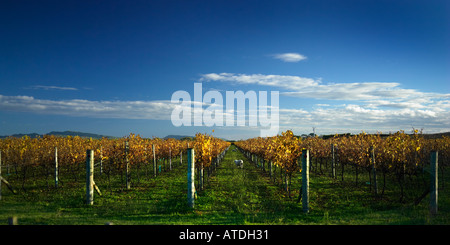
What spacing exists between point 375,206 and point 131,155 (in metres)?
13.8

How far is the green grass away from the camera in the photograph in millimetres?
8820

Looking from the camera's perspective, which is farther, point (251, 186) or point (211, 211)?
point (251, 186)

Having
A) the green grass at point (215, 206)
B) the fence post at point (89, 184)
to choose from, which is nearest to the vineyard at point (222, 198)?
the green grass at point (215, 206)

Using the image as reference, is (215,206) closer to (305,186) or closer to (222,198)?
(222,198)

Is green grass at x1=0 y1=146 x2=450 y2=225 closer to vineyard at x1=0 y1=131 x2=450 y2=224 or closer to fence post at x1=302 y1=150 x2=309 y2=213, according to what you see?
vineyard at x1=0 y1=131 x2=450 y2=224

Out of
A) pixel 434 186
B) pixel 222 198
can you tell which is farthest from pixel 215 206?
pixel 434 186

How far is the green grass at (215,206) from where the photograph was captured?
8820 mm

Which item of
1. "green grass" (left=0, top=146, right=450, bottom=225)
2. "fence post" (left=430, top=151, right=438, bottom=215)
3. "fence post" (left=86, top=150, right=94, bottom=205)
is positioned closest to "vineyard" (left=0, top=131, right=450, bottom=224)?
"green grass" (left=0, top=146, right=450, bottom=225)

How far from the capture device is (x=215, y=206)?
11.0 metres

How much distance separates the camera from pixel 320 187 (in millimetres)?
15422
